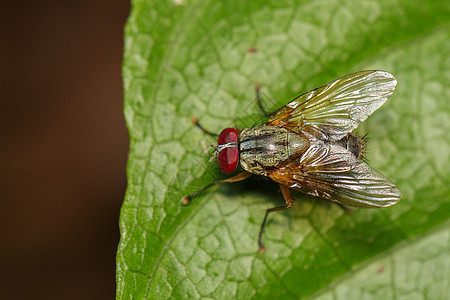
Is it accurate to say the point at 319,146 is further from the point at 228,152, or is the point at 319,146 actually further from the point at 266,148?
the point at 228,152

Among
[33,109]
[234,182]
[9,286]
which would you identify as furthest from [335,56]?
[9,286]

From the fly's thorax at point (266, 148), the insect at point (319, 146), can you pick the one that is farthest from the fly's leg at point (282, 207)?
the fly's thorax at point (266, 148)

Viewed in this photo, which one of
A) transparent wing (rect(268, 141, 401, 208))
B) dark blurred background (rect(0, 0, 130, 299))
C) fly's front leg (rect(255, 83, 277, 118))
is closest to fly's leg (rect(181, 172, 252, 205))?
transparent wing (rect(268, 141, 401, 208))

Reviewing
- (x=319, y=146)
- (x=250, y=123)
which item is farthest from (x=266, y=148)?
(x=319, y=146)

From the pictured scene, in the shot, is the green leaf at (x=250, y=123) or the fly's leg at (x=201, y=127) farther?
the fly's leg at (x=201, y=127)

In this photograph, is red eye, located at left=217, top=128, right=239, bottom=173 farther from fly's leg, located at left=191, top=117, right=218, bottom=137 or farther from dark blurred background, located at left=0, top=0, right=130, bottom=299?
dark blurred background, located at left=0, top=0, right=130, bottom=299

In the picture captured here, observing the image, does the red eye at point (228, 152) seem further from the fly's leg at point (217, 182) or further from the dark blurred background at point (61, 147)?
the dark blurred background at point (61, 147)

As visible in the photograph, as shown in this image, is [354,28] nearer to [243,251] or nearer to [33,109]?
[243,251]
